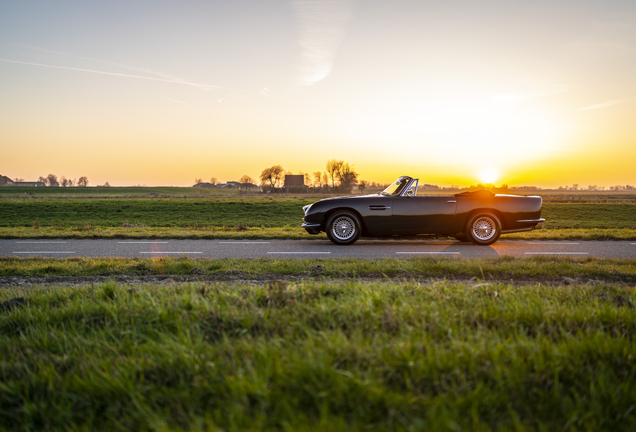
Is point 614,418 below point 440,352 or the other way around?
below

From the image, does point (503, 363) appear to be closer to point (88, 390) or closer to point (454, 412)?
point (454, 412)

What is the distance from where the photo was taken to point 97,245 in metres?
9.84

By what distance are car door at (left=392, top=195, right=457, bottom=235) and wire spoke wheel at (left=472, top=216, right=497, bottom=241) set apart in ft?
2.47

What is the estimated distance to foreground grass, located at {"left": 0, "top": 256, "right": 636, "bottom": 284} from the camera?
572 centimetres

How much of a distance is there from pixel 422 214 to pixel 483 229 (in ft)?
5.65

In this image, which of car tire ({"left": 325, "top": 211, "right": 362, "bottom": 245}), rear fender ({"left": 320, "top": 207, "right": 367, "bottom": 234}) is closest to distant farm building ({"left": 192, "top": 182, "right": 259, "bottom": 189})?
rear fender ({"left": 320, "top": 207, "right": 367, "bottom": 234})

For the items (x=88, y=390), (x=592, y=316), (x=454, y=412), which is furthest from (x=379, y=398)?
(x=592, y=316)

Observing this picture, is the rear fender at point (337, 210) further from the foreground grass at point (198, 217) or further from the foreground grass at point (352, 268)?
the foreground grass at point (198, 217)

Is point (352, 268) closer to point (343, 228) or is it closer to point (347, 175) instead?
point (343, 228)

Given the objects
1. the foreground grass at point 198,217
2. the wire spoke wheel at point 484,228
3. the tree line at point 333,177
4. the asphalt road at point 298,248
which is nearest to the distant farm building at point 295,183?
the tree line at point 333,177

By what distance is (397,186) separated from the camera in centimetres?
984

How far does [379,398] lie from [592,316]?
84.3 inches

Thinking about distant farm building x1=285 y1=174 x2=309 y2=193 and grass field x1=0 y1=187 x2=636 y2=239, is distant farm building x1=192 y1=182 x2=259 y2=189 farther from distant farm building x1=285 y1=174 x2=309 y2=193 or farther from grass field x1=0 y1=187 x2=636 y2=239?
grass field x1=0 y1=187 x2=636 y2=239

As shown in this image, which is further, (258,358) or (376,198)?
(376,198)
